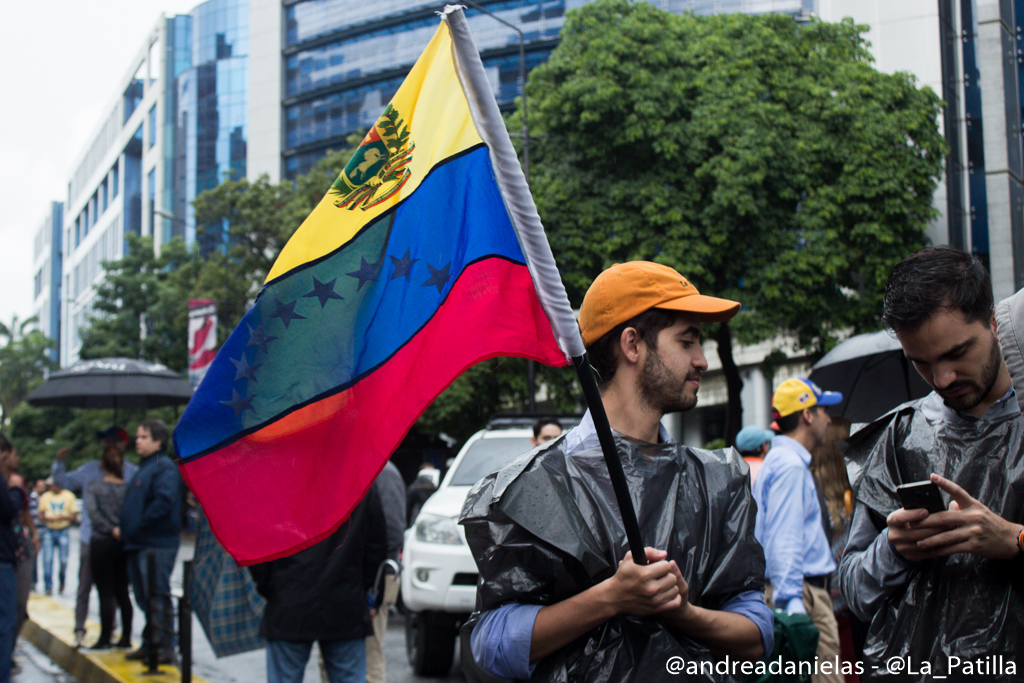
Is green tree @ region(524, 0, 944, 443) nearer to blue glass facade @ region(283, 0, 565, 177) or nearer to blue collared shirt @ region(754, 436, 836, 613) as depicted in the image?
blue collared shirt @ region(754, 436, 836, 613)

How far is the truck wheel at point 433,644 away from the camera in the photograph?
26.2ft

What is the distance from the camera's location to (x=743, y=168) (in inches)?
722

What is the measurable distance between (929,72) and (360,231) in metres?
19.5

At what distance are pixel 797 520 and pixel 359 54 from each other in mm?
52584

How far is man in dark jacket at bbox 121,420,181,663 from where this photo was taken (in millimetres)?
7945

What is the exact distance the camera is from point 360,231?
101 inches

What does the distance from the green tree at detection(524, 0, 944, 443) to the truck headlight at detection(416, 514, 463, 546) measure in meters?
11.0

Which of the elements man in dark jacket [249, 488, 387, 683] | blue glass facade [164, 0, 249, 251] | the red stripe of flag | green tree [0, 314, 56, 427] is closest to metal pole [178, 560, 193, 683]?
man in dark jacket [249, 488, 387, 683]

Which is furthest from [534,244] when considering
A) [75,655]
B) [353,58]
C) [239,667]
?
[353,58]

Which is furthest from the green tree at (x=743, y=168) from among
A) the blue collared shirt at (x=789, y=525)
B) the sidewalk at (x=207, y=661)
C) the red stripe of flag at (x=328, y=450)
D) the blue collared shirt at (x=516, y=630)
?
the blue collared shirt at (x=516, y=630)

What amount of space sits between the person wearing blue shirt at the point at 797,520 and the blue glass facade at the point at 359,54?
42.5m

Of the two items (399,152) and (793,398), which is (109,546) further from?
(399,152)

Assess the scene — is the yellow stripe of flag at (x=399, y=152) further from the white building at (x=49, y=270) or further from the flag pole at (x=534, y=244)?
the white building at (x=49, y=270)

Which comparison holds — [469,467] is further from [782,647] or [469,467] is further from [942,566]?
[942,566]
